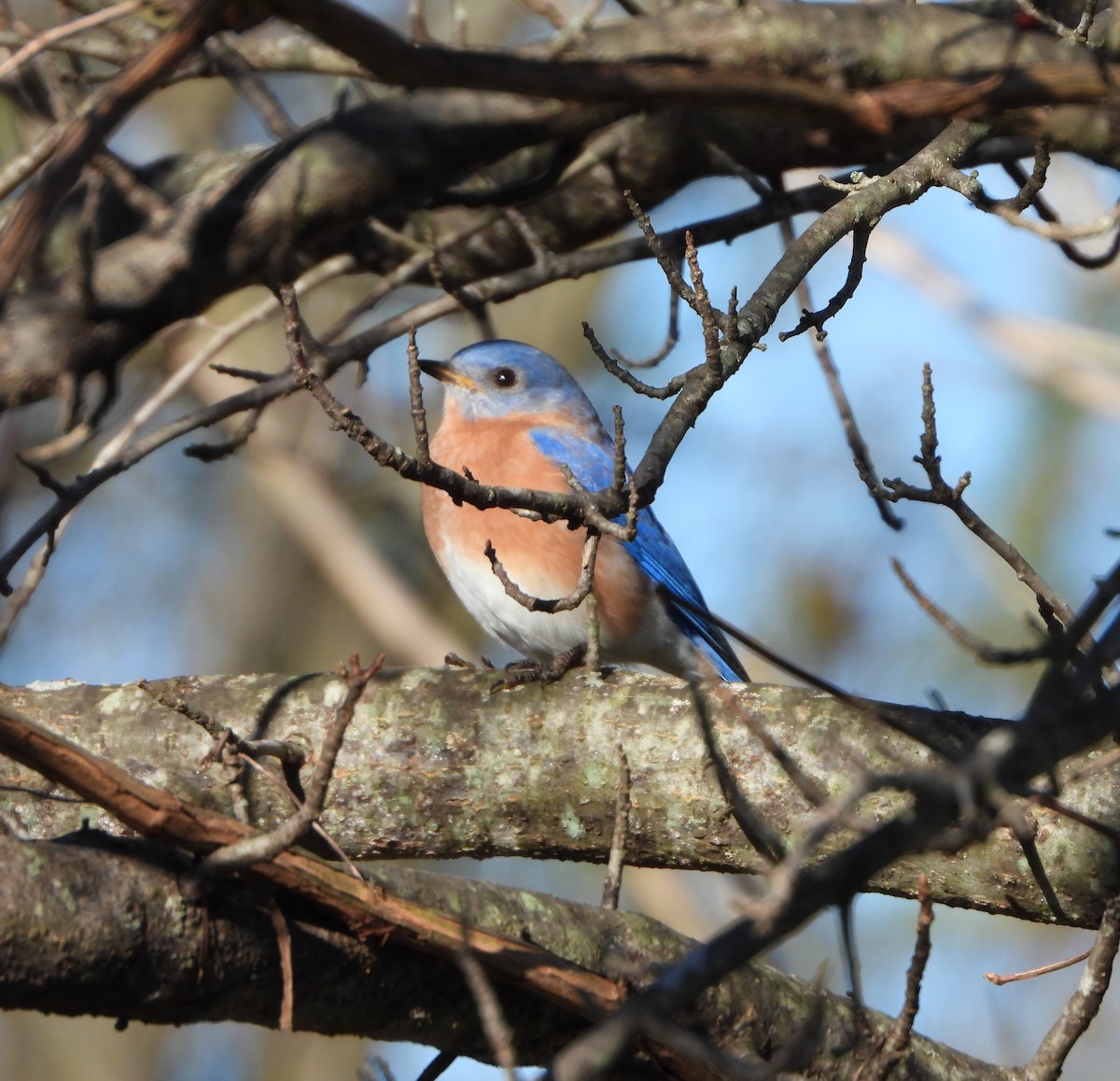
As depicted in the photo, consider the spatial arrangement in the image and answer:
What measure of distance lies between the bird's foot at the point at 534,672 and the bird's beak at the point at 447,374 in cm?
181

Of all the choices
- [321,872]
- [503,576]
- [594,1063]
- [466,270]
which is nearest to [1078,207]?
[466,270]

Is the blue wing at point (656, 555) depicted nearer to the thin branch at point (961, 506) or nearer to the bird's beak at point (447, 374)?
the bird's beak at point (447, 374)

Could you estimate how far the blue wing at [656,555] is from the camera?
5301mm

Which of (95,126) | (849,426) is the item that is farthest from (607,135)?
(95,126)

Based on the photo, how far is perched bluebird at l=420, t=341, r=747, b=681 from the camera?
4.82 metres

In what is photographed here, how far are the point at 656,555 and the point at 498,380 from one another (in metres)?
0.96

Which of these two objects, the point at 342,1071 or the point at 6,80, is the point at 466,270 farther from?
the point at 342,1071

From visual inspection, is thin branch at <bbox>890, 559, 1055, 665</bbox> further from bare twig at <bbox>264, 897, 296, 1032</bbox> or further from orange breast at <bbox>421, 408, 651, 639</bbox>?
orange breast at <bbox>421, 408, 651, 639</bbox>

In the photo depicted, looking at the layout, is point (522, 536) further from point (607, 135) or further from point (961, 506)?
point (961, 506)

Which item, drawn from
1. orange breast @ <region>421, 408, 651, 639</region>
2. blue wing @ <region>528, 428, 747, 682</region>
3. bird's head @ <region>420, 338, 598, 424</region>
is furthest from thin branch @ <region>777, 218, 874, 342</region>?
bird's head @ <region>420, 338, 598, 424</region>

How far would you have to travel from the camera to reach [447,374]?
5.59 m

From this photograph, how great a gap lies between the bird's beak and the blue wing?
1.23 ft

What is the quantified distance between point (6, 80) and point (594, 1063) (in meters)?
4.07

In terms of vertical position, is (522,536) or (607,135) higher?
(607,135)
